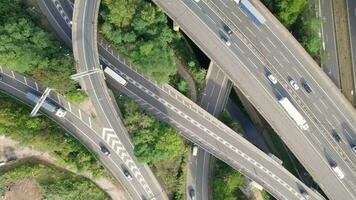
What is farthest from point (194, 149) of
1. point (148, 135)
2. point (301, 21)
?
point (301, 21)

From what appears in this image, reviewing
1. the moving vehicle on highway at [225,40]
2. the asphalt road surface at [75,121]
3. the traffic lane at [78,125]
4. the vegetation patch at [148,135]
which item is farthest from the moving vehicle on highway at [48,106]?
the moving vehicle on highway at [225,40]

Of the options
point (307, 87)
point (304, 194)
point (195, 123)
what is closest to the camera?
point (307, 87)

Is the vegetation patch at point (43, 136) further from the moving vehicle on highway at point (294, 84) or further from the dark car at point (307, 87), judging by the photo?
the dark car at point (307, 87)

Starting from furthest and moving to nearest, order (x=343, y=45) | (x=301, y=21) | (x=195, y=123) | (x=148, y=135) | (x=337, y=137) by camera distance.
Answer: (x=343, y=45), (x=301, y=21), (x=195, y=123), (x=337, y=137), (x=148, y=135)

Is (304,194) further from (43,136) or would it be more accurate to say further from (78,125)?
(43,136)

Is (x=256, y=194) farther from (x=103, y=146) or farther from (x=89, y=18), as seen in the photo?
(x=89, y=18)

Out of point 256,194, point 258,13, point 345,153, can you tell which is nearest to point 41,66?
point 258,13
